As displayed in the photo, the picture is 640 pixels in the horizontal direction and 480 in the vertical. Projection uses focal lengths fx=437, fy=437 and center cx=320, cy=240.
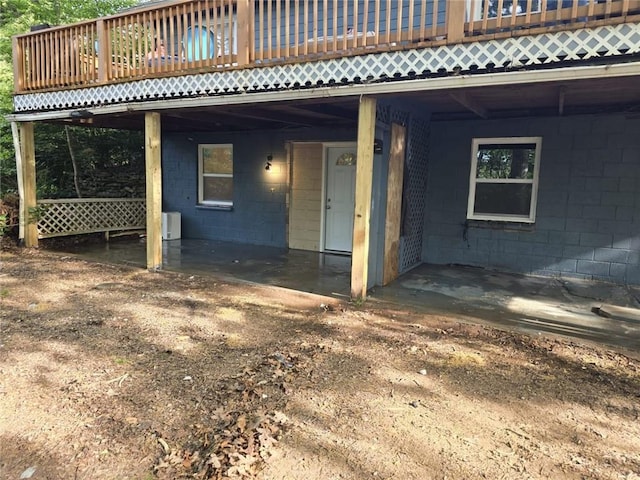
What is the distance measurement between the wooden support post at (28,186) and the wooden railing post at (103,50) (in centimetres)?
243

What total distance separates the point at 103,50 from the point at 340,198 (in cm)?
449

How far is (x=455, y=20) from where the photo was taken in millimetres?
3984

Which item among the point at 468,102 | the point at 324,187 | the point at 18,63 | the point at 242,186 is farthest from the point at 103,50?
the point at 468,102

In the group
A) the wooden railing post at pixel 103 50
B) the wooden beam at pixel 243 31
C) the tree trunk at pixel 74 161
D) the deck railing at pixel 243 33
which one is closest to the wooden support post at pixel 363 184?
the deck railing at pixel 243 33

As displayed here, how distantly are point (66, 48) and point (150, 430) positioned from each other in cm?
663

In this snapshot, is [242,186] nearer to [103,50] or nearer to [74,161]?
[103,50]

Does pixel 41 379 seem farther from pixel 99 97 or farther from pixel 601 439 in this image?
pixel 99 97

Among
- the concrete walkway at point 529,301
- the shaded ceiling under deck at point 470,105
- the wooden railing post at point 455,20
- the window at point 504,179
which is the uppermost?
the wooden railing post at point 455,20

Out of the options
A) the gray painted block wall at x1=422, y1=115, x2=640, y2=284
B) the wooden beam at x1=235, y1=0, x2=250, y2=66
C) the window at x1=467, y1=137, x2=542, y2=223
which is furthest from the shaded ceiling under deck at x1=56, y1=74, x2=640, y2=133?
the wooden beam at x1=235, y1=0, x2=250, y2=66

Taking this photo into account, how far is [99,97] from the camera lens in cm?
645

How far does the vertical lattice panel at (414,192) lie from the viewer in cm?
640

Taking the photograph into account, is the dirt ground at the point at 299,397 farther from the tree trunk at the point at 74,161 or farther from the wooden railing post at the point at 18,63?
the tree trunk at the point at 74,161

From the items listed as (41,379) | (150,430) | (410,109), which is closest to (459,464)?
(150,430)

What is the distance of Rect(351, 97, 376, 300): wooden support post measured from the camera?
4.72m
